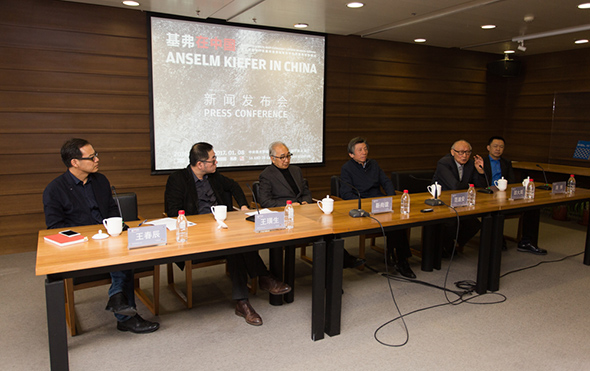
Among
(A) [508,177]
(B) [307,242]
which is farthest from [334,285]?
(A) [508,177]

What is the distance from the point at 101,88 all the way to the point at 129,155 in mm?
703

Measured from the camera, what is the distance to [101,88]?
431 cm

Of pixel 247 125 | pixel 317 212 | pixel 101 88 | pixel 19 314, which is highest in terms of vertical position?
pixel 101 88

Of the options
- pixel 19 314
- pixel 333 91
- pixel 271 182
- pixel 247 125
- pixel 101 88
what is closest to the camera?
pixel 19 314

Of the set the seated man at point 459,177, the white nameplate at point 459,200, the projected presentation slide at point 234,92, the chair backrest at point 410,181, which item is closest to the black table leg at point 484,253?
the white nameplate at point 459,200

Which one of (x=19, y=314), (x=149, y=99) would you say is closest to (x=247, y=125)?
(x=149, y=99)

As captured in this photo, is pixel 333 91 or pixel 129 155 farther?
pixel 333 91

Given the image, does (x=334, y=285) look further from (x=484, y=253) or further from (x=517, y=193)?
(x=517, y=193)

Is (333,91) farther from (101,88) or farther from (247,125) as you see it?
(101,88)

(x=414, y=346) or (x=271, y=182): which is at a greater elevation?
(x=271, y=182)

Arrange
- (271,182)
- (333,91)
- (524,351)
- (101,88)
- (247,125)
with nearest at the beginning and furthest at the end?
(524,351) < (271,182) < (101,88) < (247,125) < (333,91)

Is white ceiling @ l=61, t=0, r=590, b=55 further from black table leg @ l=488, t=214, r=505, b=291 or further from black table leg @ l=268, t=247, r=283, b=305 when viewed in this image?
black table leg @ l=268, t=247, r=283, b=305

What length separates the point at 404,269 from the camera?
12.1 feet

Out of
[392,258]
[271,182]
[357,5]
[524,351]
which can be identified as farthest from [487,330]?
[357,5]
